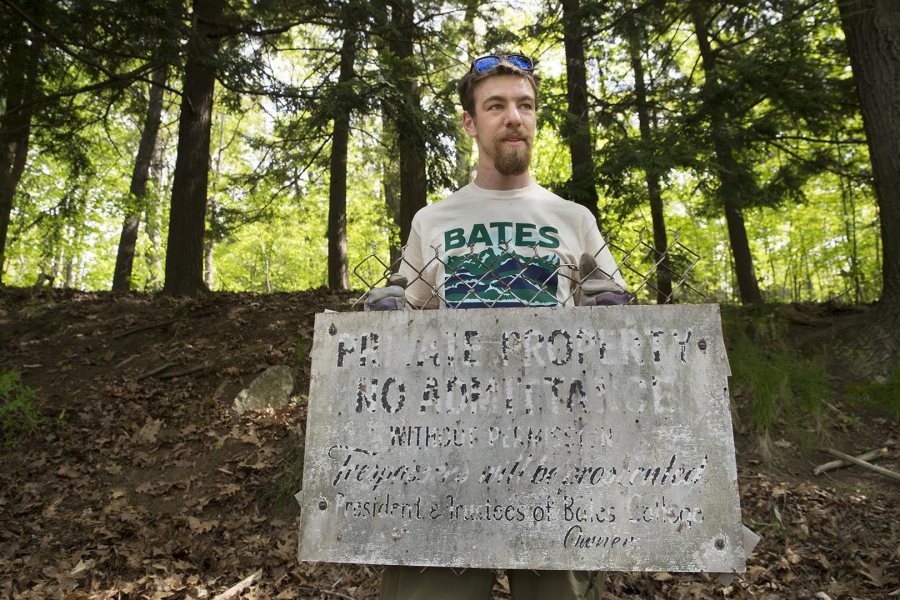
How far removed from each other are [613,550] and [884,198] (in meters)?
6.50

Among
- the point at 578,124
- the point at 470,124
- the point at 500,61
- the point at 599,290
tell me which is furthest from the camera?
the point at 578,124

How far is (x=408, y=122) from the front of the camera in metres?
7.73

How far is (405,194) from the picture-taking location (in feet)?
32.4

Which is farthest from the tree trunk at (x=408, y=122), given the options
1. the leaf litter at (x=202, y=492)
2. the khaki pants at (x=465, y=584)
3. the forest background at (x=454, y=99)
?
the khaki pants at (x=465, y=584)

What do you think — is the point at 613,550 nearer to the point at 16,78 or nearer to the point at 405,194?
the point at 405,194

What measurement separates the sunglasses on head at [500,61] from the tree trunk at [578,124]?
4895 mm

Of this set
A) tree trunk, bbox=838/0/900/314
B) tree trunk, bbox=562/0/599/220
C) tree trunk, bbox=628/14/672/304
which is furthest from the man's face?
tree trunk, bbox=838/0/900/314

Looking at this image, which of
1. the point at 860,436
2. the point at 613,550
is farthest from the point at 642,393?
the point at 860,436

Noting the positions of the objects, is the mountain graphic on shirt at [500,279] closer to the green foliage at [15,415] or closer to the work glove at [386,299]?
the work glove at [386,299]

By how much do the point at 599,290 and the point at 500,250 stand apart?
1.57 feet

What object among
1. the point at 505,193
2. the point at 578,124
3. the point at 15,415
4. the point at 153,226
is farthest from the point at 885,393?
the point at 153,226

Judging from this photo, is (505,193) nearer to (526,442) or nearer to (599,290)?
(599,290)

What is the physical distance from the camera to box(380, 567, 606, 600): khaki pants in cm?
192

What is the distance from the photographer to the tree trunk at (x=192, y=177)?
8.66 metres
